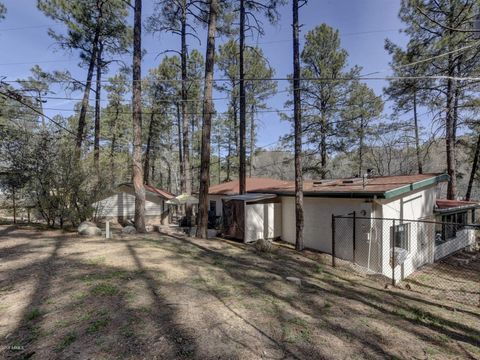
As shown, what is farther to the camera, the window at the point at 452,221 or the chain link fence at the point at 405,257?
the window at the point at 452,221

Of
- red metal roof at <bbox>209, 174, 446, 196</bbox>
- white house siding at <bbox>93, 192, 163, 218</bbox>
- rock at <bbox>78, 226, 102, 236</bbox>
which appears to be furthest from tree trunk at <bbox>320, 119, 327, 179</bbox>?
rock at <bbox>78, 226, 102, 236</bbox>

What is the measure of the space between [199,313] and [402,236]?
7987 millimetres

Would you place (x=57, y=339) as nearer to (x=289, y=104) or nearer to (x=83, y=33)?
(x=83, y=33)

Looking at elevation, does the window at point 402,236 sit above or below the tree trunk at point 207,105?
below

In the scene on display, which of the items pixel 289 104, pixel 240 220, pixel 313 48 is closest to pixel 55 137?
pixel 240 220

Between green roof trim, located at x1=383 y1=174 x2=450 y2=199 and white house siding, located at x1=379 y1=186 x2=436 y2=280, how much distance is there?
0.38 m

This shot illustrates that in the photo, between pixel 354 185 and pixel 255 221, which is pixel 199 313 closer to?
pixel 255 221

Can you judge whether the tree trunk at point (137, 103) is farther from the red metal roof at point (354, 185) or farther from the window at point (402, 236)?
the window at point (402, 236)

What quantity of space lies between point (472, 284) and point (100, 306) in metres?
9.87

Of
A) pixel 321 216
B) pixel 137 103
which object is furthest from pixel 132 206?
pixel 321 216

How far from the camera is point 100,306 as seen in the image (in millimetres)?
3369

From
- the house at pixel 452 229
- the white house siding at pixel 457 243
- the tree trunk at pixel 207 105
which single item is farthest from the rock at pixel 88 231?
the white house siding at pixel 457 243

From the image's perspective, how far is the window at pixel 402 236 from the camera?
8.66m

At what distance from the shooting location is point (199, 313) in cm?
342
